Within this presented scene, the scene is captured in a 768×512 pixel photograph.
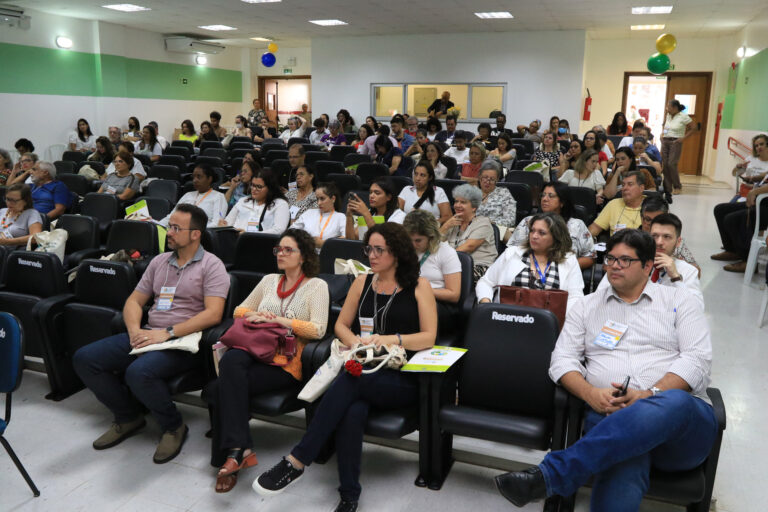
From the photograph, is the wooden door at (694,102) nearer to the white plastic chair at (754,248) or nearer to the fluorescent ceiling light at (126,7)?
the white plastic chair at (754,248)

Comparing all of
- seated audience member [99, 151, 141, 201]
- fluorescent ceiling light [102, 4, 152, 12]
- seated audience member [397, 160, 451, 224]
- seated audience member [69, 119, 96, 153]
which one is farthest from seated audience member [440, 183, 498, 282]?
seated audience member [69, 119, 96, 153]

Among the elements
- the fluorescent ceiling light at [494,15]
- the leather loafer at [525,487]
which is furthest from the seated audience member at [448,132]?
the leather loafer at [525,487]

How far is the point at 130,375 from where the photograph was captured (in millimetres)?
2701

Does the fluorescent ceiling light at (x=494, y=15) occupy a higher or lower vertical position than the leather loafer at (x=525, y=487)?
higher

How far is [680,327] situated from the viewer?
2.26 meters

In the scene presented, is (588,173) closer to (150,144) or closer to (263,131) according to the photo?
(150,144)

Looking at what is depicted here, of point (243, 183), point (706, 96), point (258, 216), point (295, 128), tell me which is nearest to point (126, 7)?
point (295, 128)

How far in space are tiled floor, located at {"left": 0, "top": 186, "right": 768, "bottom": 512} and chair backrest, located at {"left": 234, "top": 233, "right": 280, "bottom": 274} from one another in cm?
104

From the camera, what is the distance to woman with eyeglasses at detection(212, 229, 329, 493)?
252 centimetres

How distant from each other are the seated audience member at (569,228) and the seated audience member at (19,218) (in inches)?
146

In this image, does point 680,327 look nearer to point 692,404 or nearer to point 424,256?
point 692,404

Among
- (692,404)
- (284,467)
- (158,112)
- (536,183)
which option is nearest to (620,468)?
(692,404)

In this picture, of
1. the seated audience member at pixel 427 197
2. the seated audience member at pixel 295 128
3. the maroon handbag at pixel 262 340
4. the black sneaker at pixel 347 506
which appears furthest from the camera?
the seated audience member at pixel 295 128

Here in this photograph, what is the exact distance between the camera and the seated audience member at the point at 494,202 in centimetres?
478
